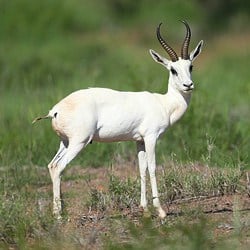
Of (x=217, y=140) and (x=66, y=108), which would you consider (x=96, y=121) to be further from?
(x=217, y=140)

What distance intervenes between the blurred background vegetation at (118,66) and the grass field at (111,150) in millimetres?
27

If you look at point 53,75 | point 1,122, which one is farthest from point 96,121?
point 53,75

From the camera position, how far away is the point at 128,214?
834cm

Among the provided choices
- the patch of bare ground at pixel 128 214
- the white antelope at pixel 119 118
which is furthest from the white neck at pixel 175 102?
the patch of bare ground at pixel 128 214

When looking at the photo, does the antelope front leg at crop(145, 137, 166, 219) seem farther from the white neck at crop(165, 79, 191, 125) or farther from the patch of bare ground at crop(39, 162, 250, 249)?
the white neck at crop(165, 79, 191, 125)

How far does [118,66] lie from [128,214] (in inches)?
416

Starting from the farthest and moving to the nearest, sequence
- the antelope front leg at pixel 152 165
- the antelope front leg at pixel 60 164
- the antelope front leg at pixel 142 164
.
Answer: the antelope front leg at pixel 142 164
the antelope front leg at pixel 152 165
the antelope front leg at pixel 60 164

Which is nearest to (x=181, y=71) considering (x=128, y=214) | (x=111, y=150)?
(x=128, y=214)

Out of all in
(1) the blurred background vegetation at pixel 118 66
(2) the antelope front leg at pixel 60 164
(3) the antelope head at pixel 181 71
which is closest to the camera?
(2) the antelope front leg at pixel 60 164

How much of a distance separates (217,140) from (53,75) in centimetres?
647

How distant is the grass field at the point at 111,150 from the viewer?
742 centimetres

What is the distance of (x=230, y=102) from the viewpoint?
13.9 meters

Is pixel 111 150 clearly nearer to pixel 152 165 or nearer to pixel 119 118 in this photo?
pixel 152 165

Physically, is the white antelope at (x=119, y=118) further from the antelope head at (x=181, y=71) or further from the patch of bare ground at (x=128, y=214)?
the patch of bare ground at (x=128, y=214)
